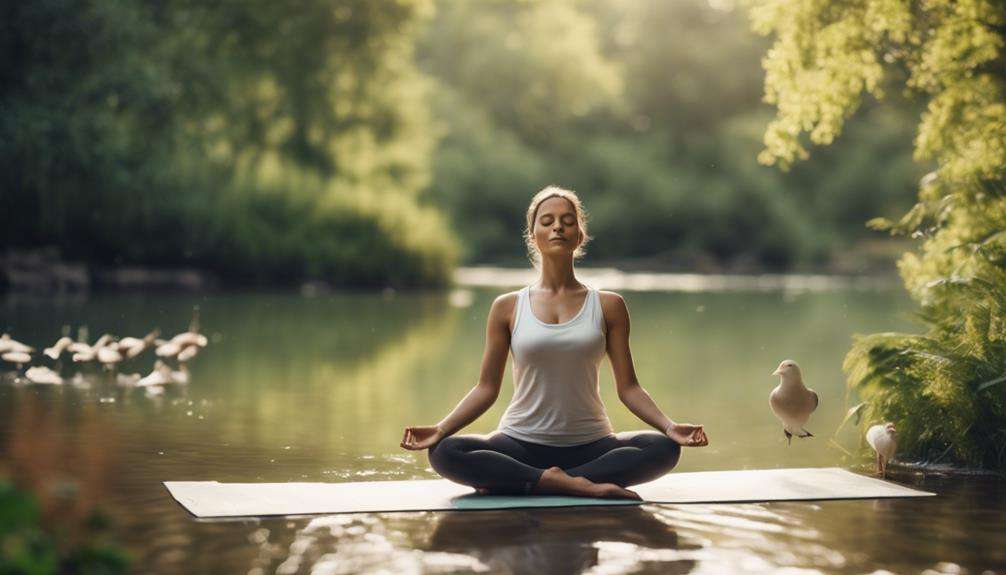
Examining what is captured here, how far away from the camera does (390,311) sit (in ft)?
93.6

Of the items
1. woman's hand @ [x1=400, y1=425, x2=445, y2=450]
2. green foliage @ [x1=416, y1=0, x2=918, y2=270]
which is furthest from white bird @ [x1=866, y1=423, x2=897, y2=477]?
green foliage @ [x1=416, y1=0, x2=918, y2=270]

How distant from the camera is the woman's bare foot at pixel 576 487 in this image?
768cm

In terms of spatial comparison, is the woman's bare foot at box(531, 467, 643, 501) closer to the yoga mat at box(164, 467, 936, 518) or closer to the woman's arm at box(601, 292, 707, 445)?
the yoga mat at box(164, 467, 936, 518)

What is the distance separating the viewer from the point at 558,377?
770 centimetres

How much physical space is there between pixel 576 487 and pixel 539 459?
294mm

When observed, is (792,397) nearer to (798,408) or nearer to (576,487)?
(798,408)

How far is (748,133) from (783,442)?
5012cm

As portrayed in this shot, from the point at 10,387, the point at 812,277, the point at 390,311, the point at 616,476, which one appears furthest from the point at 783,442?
the point at 812,277

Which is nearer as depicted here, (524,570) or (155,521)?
(524,570)

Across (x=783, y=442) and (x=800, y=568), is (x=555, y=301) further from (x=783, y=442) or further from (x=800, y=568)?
(x=783, y=442)

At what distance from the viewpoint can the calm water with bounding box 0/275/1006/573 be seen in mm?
6434

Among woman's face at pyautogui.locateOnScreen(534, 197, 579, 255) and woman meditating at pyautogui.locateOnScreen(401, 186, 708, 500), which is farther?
woman's face at pyautogui.locateOnScreen(534, 197, 579, 255)

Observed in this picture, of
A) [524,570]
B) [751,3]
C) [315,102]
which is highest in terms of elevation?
[315,102]

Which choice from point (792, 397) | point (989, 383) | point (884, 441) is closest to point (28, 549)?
point (792, 397)
